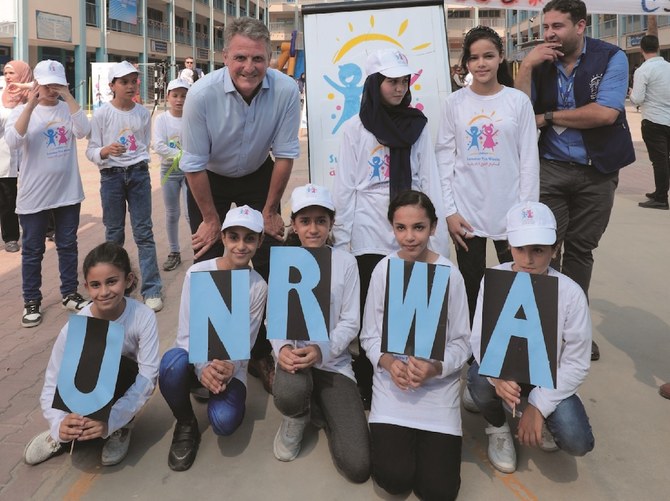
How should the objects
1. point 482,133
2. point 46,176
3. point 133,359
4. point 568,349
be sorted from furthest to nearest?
point 46,176, point 482,133, point 133,359, point 568,349

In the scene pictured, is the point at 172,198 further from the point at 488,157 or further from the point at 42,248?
the point at 488,157

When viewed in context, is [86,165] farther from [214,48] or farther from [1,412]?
[214,48]

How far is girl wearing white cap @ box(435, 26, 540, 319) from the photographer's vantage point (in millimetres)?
3016

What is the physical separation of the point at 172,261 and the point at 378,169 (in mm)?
3274


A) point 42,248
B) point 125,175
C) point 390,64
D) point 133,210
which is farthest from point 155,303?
point 390,64

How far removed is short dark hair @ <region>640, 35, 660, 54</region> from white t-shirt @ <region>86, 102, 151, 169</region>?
252 inches

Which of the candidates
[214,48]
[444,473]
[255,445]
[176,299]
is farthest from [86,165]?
[214,48]

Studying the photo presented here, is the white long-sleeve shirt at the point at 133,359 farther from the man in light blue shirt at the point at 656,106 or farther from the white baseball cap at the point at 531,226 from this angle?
the man in light blue shirt at the point at 656,106

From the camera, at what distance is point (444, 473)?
2391mm

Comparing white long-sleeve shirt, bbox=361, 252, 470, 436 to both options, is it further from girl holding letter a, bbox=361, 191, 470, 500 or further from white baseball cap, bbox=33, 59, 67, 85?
white baseball cap, bbox=33, 59, 67, 85

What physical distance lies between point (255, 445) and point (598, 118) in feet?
7.86

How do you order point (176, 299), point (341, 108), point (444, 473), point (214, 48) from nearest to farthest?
point (444, 473) < point (341, 108) < point (176, 299) < point (214, 48)

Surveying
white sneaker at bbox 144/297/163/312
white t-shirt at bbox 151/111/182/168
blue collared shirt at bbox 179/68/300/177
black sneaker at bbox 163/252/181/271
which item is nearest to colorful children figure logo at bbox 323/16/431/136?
blue collared shirt at bbox 179/68/300/177

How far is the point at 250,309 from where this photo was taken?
3021 millimetres
